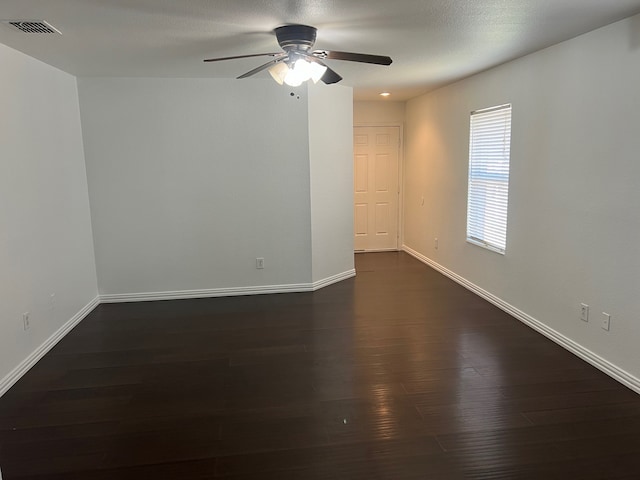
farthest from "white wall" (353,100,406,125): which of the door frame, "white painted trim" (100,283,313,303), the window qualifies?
"white painted trim" (100,283,313,303)

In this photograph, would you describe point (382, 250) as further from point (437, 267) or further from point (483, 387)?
point (483, 387)

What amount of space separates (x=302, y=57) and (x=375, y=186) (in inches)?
177

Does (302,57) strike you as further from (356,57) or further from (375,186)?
(375,186)

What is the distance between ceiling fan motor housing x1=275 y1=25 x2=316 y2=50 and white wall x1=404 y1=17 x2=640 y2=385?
201 cm

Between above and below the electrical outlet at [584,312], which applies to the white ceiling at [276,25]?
above

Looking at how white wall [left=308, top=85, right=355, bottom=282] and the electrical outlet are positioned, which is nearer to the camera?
the electrical outlet

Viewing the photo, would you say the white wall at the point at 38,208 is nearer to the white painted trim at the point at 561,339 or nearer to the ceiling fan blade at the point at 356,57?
the ceiling fan blade at the point at 356,57

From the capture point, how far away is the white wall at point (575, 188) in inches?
120

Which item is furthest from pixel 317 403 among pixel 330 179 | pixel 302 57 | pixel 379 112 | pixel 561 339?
pixel 379 112

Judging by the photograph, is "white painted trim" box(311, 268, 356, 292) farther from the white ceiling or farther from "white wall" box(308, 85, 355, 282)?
the white ceiling

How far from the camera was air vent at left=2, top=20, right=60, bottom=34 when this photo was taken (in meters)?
2.79

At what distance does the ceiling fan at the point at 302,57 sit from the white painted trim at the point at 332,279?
8.96 ft

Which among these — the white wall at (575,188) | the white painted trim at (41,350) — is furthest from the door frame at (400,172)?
the white painted trim at (41,350)

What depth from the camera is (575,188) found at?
3.54 metres
